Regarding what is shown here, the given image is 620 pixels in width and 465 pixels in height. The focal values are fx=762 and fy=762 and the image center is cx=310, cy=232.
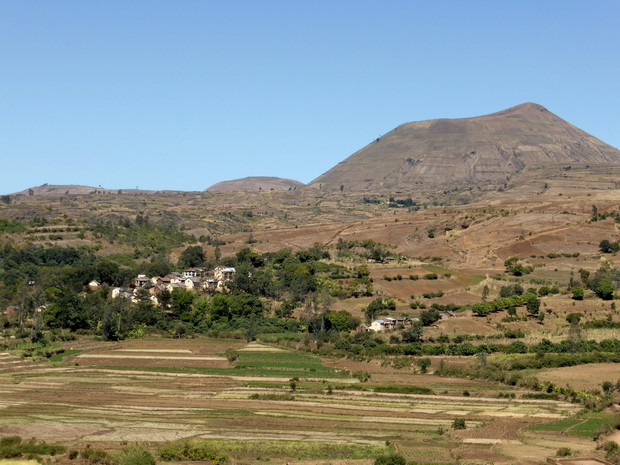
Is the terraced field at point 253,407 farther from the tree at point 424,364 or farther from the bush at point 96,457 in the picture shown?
the bush at point 96,457

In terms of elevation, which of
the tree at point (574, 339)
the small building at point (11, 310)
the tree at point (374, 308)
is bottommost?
the tree at point (574, 339)

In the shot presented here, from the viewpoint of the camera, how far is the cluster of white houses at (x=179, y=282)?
10864cm

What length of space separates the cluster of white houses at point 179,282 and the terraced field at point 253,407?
2899 centimetres

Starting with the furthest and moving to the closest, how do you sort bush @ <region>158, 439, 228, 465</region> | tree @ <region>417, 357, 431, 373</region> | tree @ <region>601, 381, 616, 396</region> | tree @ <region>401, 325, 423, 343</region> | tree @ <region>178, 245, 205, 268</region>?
tree @ <region>178, 245, 205, 268</region>, tree @ <region>401, 325, 423, 343</region>, tree @ <region>417, 357, 431, 373</region>, tree @ <region>601, 381, 616, 396</region>, bush @ <region>158, 439, 228, 465</region>

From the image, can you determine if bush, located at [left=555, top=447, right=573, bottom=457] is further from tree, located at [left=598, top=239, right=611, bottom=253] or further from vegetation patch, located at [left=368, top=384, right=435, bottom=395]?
tree, located at [left=598, top=239, right=611, bottom=253]

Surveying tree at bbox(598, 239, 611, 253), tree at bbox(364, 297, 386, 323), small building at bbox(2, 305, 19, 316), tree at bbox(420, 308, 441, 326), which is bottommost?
tree at bbox(420, 308, 441, 326)

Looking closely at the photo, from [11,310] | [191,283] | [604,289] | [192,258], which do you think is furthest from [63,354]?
[604,289]

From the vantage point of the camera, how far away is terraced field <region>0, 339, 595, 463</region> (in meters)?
46.3

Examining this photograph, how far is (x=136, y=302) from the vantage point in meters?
103

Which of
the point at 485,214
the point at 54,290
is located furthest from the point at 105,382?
the point at 485,214

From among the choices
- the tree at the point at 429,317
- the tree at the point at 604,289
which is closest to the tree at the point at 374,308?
the tree at the point at 429,317

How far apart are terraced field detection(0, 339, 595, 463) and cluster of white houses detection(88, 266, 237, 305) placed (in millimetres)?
28989

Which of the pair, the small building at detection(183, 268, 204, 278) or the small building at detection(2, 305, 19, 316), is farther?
the small building at detection(183, 268, 204, 278)

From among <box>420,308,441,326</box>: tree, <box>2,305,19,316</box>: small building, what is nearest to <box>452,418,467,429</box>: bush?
<box>420,308,441,326</box>: tree
